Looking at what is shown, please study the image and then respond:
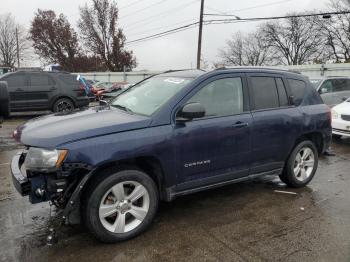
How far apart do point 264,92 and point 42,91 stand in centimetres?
1019

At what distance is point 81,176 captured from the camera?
3.58 metres

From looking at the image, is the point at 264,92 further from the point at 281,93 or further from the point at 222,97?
the point at 222,97

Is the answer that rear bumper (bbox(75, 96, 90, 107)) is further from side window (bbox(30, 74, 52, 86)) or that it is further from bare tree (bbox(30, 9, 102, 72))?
bare tree (bbox(30, 9, 102, 72))

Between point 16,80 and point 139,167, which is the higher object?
point 16,80

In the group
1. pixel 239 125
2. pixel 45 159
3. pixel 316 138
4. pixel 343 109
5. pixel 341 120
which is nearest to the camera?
pixel 45 159

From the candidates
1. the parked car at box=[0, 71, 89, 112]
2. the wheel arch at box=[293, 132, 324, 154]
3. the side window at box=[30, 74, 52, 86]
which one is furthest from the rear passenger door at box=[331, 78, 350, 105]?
the side window at box=[30, 74, 52, 86]

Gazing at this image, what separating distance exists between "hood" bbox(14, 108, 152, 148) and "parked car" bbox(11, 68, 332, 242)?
0.5 inches

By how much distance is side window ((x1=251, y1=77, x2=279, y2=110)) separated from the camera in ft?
15.8

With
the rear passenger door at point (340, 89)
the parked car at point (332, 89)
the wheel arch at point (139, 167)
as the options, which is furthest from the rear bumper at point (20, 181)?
the rear passenger door at point (340, 89)

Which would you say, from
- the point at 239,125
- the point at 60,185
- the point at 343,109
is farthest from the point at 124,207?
the point at 343,109

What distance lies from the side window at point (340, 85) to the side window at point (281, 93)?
795cm

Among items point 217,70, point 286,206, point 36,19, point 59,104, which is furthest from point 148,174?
point 36,19

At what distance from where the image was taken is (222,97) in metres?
4.51

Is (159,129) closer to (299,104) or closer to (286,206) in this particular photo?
(286,206)
